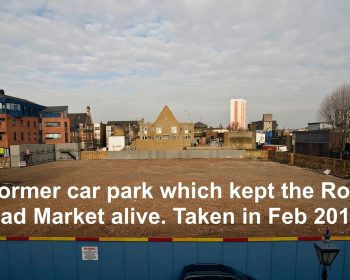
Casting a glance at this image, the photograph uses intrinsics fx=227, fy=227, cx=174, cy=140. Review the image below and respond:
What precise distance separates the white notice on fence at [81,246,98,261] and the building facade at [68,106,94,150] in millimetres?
74405

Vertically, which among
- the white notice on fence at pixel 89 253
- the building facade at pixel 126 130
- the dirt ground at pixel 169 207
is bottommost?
the dirt ground at pixel 169 207

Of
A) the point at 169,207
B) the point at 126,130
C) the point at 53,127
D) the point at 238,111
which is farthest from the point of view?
the point at 238,111

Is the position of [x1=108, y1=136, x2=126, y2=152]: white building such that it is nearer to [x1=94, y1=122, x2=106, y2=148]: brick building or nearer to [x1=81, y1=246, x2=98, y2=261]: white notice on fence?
[x1=94, y1=122, x2=106, y2=148]: brick building

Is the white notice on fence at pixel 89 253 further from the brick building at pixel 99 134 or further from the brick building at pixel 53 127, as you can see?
the brick building at pixel 99 134

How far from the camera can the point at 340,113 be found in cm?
3819

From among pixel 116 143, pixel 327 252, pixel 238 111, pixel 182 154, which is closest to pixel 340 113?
pixel 182 154

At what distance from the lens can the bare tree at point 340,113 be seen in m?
37.0

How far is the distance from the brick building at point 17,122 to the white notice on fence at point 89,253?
169 ft

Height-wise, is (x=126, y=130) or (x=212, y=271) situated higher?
(x=126, y=130)

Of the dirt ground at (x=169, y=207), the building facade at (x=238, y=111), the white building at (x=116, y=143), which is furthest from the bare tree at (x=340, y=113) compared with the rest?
the building facade at (x=238, y=111)

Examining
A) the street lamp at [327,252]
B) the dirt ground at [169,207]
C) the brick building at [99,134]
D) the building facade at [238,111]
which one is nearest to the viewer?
the street lamp at [327,252]

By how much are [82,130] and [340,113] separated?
7416cm

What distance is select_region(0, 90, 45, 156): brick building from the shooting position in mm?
46906

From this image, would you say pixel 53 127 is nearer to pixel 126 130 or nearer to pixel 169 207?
pixel 126 130
